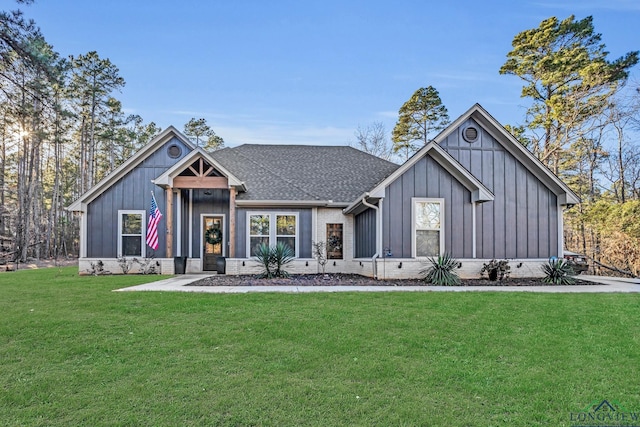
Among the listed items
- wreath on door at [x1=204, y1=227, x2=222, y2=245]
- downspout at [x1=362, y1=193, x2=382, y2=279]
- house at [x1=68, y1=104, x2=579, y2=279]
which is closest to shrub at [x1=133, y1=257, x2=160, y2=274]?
house at [x1=68, y1=104, x2=579, y2=279]

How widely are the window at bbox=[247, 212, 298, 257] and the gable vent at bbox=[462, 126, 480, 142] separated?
6.47 metres

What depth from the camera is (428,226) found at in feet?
37.3

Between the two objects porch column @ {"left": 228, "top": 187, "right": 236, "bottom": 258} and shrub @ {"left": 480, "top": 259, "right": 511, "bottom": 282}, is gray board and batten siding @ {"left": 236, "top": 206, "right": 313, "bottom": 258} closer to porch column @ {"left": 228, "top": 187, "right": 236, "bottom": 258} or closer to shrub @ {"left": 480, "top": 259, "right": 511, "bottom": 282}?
porch column @ {"left": 228, "top": 187, "right": 236, "bottom": 258}

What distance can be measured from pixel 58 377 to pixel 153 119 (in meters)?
36.0

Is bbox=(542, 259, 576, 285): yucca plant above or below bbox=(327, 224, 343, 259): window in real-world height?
below

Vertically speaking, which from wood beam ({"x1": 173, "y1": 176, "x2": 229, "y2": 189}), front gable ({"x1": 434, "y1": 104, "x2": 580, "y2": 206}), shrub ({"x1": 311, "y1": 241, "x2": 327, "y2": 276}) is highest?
front gable ({"x1": 434, "y1": 104, "x2": 580, "y2": 206})

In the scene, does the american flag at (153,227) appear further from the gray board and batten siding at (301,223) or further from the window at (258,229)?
the window at (258,229)

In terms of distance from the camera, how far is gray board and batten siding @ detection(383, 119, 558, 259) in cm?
1122

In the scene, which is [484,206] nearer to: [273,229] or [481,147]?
[481,147]

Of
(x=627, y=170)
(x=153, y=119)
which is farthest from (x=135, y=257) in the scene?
(x=153, y=119)

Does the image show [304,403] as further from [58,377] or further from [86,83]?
[86,83]

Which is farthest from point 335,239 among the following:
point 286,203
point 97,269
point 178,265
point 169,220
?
point 97,269

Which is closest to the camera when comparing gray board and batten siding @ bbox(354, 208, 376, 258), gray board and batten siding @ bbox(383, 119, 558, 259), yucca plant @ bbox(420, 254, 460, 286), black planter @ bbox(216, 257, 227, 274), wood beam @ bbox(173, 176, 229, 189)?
yucca plant @ bbox(420, 254, 460, 286)

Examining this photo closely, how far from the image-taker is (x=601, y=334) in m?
5.07
